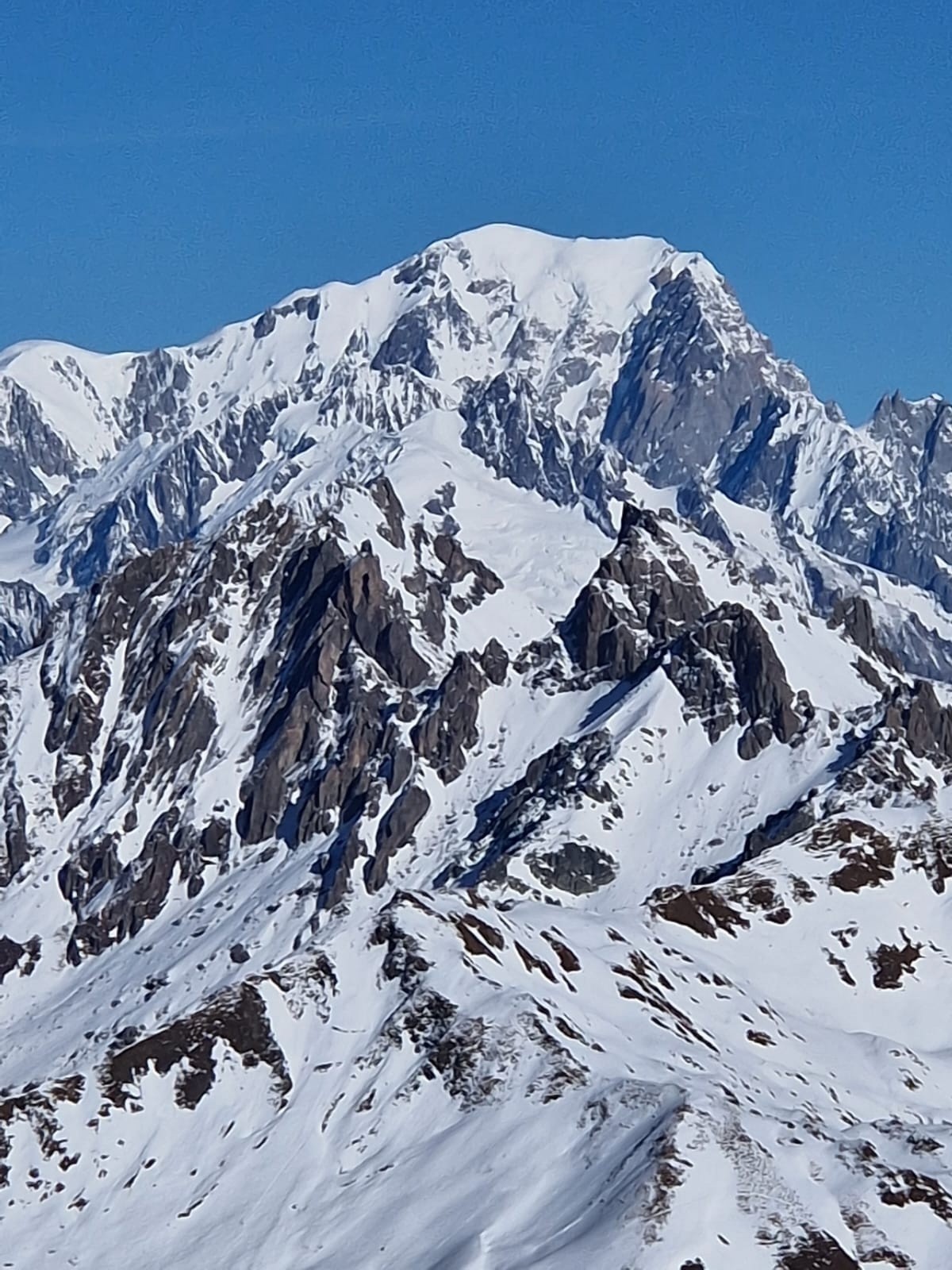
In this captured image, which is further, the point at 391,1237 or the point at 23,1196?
the point at 23,1196

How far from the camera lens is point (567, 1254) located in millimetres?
165750

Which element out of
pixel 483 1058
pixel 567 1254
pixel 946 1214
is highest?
pixel 483 1058

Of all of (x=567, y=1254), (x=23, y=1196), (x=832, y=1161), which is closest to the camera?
(x=567, y=1254)

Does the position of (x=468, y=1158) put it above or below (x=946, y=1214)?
above

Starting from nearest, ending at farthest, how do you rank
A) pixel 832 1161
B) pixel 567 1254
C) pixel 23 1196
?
pixel 567 1254 → pixel 832 1161 → pixel 23 1196

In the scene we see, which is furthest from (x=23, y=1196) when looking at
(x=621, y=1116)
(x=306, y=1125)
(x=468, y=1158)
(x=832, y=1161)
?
(x=832, y=1161)

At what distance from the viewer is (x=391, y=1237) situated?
7023 inches

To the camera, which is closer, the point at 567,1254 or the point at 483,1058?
the point at 567,1254

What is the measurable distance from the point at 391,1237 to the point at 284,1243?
9886mm

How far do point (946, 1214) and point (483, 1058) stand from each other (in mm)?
41519

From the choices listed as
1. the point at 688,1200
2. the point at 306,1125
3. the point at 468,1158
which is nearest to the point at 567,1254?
the point at 688,1200

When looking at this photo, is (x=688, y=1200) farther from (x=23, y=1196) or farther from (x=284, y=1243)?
(x=23, y=1196)

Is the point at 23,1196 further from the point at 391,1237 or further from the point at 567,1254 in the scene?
the point at 567,1254

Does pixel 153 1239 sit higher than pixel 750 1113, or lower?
higher
